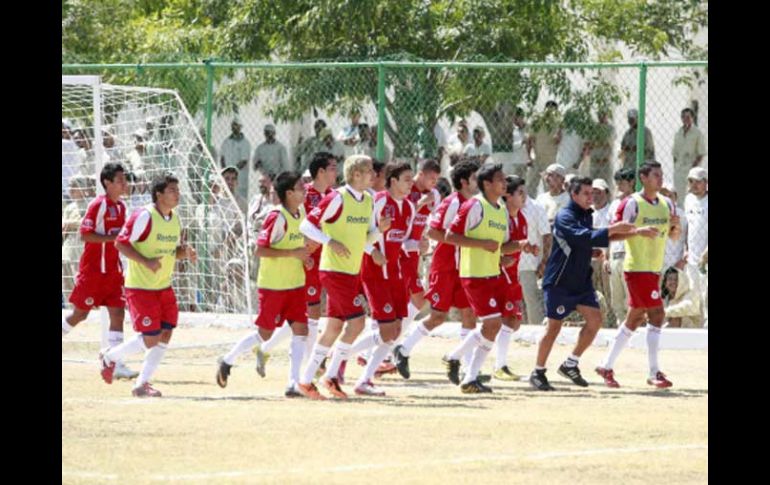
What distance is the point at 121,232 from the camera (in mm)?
13898

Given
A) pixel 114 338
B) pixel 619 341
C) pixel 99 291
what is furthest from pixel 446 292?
pixel 99 291

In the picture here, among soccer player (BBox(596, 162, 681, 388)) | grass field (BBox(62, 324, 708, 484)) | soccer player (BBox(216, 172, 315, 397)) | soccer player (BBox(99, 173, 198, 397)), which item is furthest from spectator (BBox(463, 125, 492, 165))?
soccer player (BBox(99, 173, 198, 397))

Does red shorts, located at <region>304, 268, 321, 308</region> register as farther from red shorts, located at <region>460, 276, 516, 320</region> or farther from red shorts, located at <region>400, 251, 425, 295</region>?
red shorts, located at <region>460, 276, 516, 320</region>

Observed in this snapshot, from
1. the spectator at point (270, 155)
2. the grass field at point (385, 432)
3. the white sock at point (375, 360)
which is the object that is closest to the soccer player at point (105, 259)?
the grass field at point (385, 432)

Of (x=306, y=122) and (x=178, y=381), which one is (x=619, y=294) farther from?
(x=178, y=381)

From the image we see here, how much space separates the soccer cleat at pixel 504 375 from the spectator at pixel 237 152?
19.7 ft

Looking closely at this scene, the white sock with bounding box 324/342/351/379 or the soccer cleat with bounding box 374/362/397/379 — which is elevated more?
the white sock with bounding box 324/342/351/379

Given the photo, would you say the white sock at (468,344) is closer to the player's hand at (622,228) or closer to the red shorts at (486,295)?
the red shorts at (486,295)

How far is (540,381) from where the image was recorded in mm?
14805

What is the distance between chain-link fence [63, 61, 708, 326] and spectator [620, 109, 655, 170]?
0.02 meters

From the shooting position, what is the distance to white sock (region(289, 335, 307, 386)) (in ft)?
45.1

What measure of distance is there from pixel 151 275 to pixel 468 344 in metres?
2.80

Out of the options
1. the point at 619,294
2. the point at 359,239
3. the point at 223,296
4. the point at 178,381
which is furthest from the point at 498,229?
the point at 223,296
